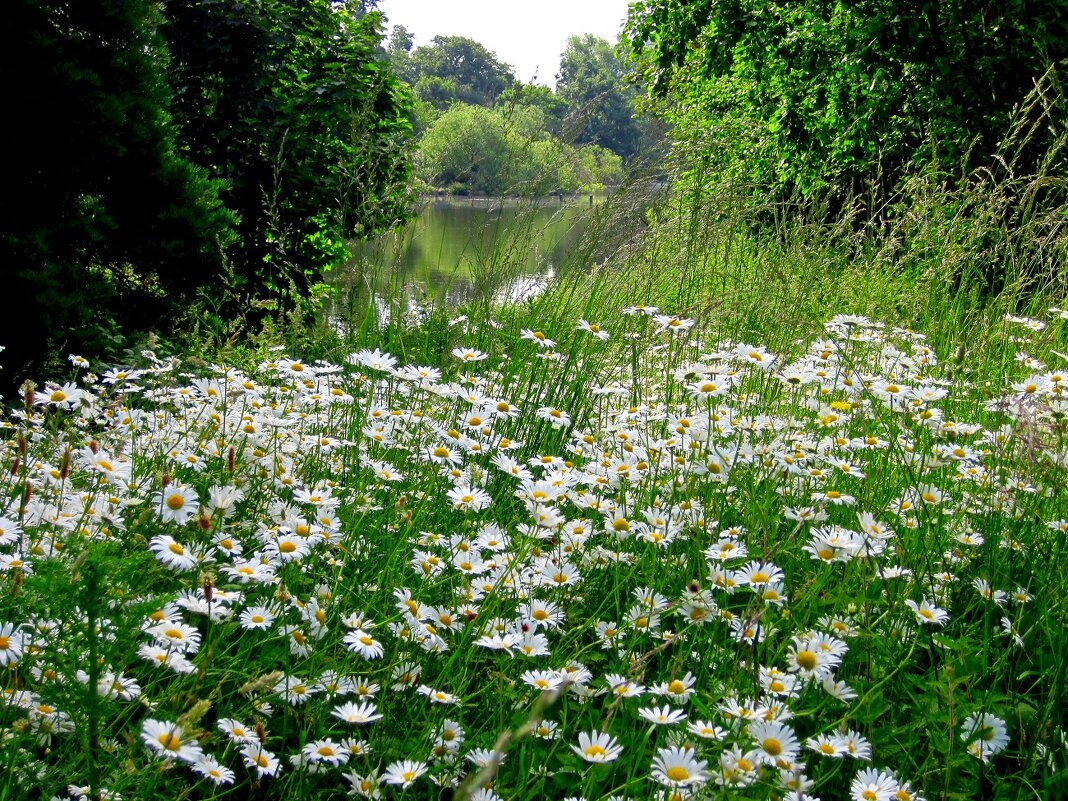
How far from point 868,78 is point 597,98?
12.4ft

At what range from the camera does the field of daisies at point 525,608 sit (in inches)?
50.0

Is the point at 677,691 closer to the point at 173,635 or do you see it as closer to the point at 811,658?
the point at 811,658

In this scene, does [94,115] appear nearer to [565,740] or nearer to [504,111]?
[504,111]

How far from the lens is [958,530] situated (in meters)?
2.05

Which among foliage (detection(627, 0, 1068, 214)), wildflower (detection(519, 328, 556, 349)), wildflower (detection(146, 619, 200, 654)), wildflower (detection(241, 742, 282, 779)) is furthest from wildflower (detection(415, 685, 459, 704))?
foliage (detection(627, 0, 1068, 214))

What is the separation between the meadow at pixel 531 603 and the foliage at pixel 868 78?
2798mm

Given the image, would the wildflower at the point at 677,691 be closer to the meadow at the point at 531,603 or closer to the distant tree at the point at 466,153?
the meadow at the point at 531,603

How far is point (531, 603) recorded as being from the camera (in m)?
1.67

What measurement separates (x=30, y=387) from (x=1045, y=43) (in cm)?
633

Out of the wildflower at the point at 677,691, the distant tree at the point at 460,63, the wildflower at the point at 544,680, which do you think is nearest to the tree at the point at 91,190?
the wildflower at the point at 544,680

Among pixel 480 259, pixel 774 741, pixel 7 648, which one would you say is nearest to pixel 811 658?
pixel 774 741

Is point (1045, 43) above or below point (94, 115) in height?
above

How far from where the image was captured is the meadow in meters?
1.27

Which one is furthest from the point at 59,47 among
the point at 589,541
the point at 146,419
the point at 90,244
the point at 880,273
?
the point at 880,273
